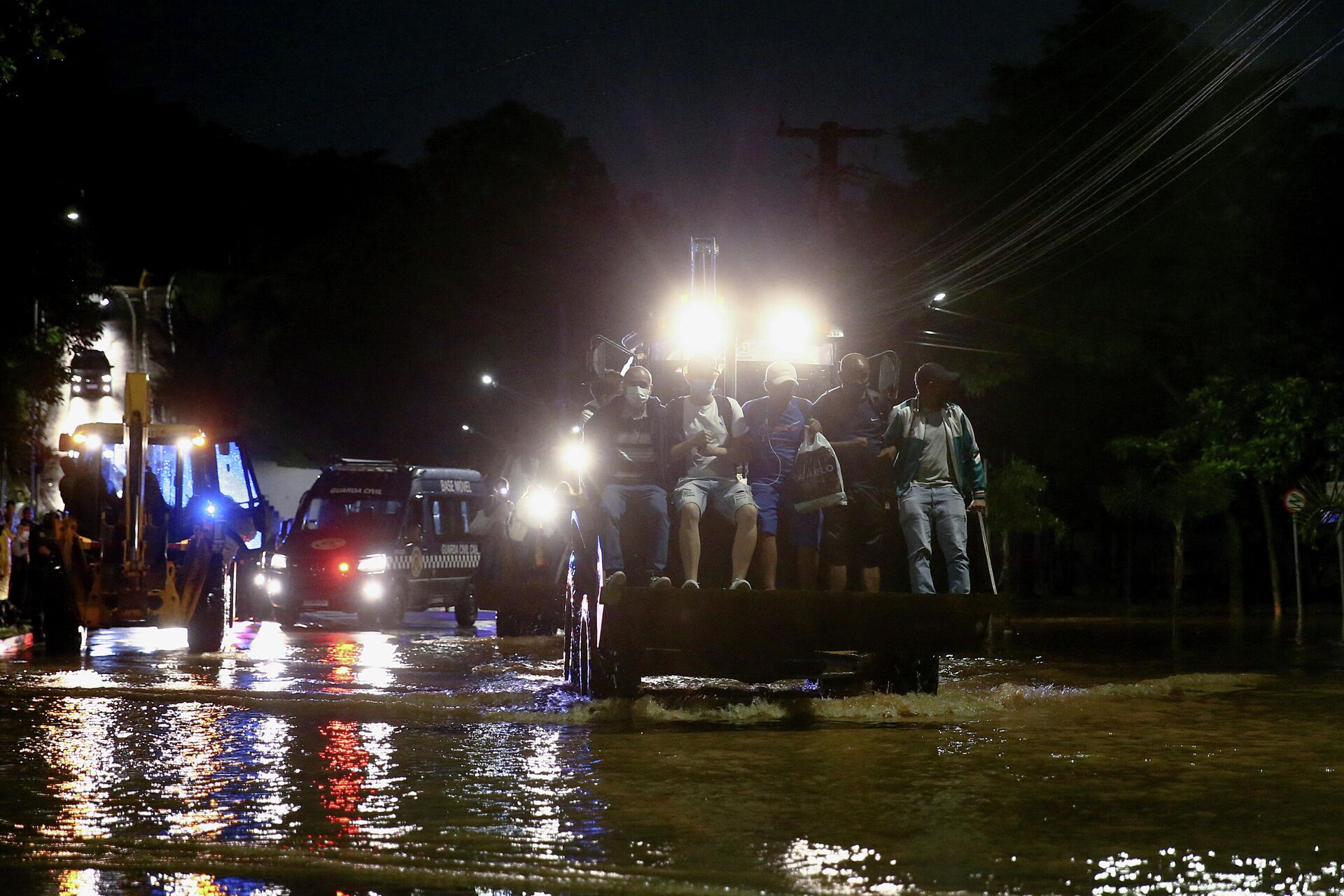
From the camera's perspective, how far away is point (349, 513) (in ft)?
82.6

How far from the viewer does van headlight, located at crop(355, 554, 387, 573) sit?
24297 mm

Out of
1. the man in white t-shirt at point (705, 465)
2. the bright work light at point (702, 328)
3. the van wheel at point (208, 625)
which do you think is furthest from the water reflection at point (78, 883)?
the van wheel at point (208, 625)

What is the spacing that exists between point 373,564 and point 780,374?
43.9ft

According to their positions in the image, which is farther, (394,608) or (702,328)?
(394,608)

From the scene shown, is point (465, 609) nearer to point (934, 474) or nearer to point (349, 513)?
point (349, 513)

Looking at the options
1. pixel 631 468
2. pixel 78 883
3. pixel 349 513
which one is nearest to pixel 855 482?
pixel 631 468

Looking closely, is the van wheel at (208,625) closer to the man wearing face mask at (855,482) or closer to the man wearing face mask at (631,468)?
the man wearing face mask at (631,468)

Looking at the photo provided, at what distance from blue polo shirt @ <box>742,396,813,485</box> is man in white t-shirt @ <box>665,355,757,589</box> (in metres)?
0.21

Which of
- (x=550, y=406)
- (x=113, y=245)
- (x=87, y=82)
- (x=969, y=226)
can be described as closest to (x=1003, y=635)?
(x=969, y=226)

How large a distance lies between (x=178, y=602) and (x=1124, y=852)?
1297 centimetres

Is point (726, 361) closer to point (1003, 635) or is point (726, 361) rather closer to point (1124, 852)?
point (1124, 852)

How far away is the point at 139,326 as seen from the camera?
5844cm

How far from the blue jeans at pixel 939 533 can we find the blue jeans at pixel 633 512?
174 cm

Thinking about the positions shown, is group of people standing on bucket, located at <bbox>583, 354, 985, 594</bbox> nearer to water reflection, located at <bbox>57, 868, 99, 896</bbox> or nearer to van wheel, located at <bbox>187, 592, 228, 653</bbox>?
water reflection, located at <bbox>57, 868, 99, 896</bbox>
